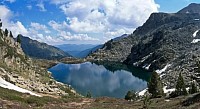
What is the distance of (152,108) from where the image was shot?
50031mm

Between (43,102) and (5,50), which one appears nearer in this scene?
(43,102)

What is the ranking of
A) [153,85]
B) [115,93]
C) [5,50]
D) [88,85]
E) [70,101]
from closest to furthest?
[70,101]
[153,85]
[5,50]
[115,93]
[88,85]

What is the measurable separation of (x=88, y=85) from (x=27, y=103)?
14067cm

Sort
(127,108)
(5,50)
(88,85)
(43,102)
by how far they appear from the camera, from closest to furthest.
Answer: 1. (127,108)
2. (43,102)
3. (5,50)
4. (88,85)

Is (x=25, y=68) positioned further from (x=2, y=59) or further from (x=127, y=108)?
(x=127, y=108)

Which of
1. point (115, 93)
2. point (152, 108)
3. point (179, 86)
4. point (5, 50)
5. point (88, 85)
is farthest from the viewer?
point (88, 85)

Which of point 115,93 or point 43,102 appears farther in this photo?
point 115,93

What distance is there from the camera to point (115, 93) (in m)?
170

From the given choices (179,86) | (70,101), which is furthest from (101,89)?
(70,101)

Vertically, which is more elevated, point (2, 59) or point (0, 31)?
point (0, 31)

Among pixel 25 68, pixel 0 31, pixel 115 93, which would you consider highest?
pixel 0 31

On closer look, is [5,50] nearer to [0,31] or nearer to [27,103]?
[0,31]

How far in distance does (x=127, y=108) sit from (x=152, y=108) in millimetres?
5675

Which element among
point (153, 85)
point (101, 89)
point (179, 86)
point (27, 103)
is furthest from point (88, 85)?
point (27, 103)
